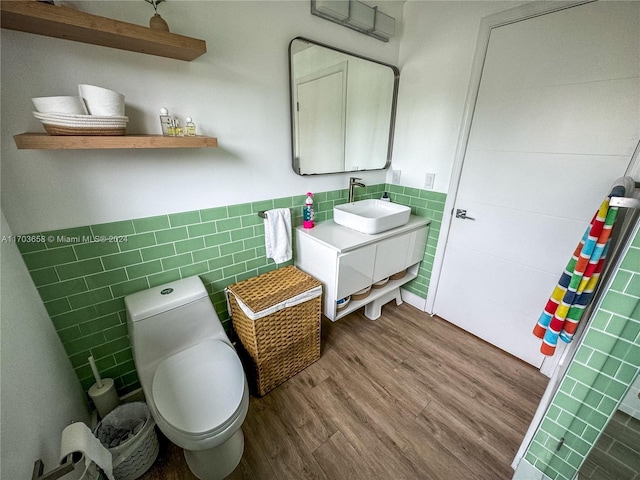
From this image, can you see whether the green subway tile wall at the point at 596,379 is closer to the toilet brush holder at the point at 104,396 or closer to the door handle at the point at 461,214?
the door handle at the point at 461,214

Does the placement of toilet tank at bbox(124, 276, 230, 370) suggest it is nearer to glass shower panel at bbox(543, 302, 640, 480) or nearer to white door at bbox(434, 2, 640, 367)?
glass shower panel at bbox(543, 302, 640, 480)

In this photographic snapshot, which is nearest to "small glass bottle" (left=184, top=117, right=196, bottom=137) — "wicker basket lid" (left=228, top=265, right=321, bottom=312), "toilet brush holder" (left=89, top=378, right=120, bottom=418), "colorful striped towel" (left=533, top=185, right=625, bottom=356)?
"wicker basket lid" (left=228, top=265, right=321, bottom=312)

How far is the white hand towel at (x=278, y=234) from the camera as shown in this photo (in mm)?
1634

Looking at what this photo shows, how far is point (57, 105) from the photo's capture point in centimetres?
85

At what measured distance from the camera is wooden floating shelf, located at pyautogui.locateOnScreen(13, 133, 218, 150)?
829 mm

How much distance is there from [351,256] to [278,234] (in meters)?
0.50

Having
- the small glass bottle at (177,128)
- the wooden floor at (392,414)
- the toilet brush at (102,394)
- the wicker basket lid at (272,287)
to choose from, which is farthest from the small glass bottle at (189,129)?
the wooden floor at (392,414)

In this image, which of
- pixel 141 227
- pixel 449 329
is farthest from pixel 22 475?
pixel 449 329

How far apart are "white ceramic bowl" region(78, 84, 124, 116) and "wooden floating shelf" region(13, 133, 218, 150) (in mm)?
90

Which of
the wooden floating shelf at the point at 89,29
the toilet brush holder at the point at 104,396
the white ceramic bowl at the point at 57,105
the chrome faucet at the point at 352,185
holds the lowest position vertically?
the toilet brush holder at the point at 104,396

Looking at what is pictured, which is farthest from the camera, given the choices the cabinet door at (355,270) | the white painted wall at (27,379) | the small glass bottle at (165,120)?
the cabinet door at (355,270)

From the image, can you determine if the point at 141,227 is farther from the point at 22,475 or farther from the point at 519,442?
the point at 519,442

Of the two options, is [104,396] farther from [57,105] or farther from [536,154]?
[536,154]

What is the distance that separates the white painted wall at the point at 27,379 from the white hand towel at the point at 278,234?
1.06 metres
